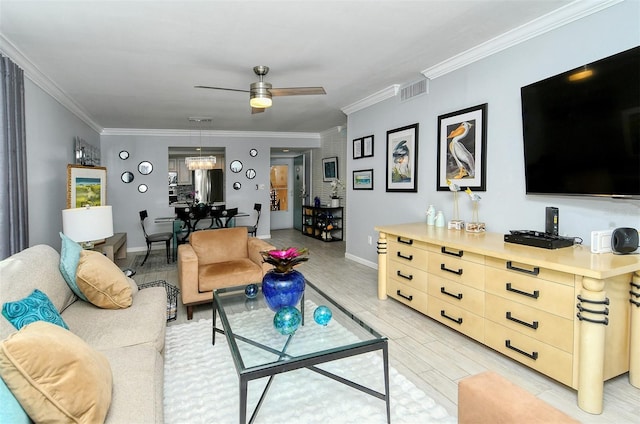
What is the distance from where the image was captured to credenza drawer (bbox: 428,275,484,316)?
8.37 ft

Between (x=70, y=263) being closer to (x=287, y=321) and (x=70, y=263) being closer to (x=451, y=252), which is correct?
(x=287, y=321)

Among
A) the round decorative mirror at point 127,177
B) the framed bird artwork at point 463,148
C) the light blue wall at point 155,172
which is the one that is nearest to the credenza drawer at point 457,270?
the framed bird artwork at point 463,148

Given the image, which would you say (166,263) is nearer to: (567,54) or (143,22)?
(143,22)

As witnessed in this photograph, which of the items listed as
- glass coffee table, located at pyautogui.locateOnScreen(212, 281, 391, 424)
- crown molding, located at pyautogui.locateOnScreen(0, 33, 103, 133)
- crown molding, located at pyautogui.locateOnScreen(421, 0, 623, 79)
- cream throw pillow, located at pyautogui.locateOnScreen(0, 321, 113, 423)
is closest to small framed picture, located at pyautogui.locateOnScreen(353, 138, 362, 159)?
crown molding, located at pyautogui.locateOnScreen(421, 0, 623, 79)

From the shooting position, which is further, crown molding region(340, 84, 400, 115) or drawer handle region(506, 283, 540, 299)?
crown molding region(340, 84, 400, 115)

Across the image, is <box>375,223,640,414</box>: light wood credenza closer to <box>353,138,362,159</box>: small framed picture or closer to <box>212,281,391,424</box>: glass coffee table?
<box>212,281,391,424</box>: glass coffee table

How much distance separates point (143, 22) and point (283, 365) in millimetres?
2645

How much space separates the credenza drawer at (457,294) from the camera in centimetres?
255

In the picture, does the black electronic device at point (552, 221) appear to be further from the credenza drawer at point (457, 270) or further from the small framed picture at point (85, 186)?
the small framed picture at point (85, 186)

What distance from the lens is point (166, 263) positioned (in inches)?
221

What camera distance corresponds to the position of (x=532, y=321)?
2.16m

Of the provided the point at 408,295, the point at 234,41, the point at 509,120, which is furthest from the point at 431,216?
the point at 234,41

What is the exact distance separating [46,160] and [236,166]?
4.17m

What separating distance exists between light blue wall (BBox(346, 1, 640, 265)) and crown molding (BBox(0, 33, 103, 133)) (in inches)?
154
